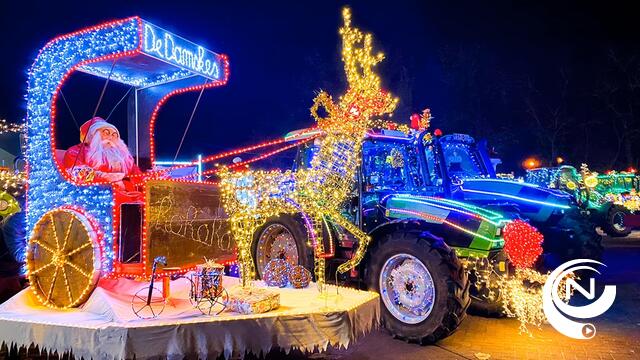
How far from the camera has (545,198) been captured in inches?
321

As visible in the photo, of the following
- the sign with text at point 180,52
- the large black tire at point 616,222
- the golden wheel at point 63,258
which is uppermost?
the sign with text at point 180,52

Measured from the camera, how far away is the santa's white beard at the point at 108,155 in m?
5.50

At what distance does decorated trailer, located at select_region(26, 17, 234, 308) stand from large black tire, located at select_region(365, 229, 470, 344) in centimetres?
217

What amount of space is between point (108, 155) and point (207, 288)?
7.70 ft

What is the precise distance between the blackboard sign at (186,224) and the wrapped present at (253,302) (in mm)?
879

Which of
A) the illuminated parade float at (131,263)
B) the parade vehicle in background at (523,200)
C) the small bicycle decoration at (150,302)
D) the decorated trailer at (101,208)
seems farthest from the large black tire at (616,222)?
the small bicycle decoration at (150,302)

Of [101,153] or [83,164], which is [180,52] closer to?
[101,153]

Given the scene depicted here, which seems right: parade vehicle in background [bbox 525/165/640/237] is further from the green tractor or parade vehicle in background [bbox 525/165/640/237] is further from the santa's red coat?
the santa's red coat

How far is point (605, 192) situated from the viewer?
1847 cm

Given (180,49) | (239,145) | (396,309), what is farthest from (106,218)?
(239,145)

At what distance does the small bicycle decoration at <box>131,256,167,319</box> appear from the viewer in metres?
3.99

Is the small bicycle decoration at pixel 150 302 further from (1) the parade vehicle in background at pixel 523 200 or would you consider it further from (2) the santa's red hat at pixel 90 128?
(1) the parade vehicle in background at pixel 523 200

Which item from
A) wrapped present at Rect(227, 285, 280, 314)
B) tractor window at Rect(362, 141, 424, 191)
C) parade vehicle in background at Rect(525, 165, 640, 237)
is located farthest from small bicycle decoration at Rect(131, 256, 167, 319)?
Result: parade vehicle in background at Rect(525, 165, 640, 237)

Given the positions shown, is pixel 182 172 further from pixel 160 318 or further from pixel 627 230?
pixel 627 230
